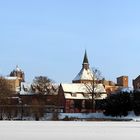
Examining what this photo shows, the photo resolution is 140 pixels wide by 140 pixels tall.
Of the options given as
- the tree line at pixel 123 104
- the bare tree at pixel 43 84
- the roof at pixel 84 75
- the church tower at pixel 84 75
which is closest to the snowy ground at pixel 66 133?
the tree line at pixel 123 104

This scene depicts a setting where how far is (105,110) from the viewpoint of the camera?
8038cm

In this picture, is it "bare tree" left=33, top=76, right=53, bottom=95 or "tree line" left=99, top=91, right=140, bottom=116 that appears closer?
"tree line" left=99, top=91, right=140, bottom=116

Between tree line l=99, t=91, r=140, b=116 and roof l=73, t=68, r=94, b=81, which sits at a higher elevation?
roof l=73, t=68, r=94, b=81

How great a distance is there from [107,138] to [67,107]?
331 ft

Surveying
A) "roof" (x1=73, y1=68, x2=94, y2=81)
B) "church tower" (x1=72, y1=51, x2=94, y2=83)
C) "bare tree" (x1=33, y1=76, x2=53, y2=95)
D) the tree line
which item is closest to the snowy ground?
the tree line

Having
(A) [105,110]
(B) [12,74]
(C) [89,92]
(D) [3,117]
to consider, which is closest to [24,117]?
(D) [3,117]

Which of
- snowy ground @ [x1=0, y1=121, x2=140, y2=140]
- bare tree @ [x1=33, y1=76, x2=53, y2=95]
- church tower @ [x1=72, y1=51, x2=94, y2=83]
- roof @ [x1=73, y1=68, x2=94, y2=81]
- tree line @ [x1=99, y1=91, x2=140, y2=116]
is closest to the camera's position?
snowy ground @ [x1=0, y1=121, x2=140, y2=140]

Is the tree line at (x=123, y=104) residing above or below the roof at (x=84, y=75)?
below

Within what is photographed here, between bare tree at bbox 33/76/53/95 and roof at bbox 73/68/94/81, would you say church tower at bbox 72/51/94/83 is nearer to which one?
roof at bbox 73/68/94/81

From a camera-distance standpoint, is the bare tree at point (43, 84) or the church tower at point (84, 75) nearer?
the bare tree at point (43, 84)

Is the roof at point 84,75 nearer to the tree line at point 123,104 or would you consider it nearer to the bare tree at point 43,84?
the bare tree at point 43,84

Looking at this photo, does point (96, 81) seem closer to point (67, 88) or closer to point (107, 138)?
point (67, 88)

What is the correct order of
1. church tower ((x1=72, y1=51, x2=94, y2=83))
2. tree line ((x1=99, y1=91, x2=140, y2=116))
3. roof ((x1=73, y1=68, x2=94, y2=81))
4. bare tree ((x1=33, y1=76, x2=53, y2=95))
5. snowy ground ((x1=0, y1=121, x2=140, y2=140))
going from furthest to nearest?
roof ((x1=73, y1=68, x2=94, y2=81)) < church tower ((x1=72, y1=51, x2=94, y2=83)) < bare tree ((x1=33, y1=76, x2=53, y2=95)) < tree line ((x1=99, y1=91, x2=140, y2=116)) < snowy ground ((x1=0, y1=121, x2=140, y2=140))

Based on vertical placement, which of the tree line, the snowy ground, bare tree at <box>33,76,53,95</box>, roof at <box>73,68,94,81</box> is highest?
roof at <box>73,68,94,81</box>
